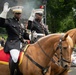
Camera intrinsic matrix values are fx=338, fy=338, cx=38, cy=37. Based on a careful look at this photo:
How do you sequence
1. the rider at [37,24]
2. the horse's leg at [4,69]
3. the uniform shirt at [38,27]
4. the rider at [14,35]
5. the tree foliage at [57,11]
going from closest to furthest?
the rider at [14,35]
the horse's leg at [4,69]
the rider at [37,24]
the uniform shirt at [38,27]
the tree foliage at [57,11]

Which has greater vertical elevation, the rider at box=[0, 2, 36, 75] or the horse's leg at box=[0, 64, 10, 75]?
the rider at box=[0, 2, 36, 75]

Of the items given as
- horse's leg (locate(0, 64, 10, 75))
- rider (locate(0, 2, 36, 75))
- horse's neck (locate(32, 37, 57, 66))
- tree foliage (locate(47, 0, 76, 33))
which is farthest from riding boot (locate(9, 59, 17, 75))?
tree foliage (locate(47, 0, 76, 33))

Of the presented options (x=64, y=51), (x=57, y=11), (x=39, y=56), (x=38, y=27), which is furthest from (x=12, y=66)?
(x=57, y=11)

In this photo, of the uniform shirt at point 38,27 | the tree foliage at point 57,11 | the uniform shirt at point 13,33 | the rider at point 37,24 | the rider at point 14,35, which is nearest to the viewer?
the rider at point 14,35

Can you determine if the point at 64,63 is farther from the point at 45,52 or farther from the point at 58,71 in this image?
the point at 58,71

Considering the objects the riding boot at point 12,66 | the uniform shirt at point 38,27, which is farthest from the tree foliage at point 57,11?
the riding boot at point 12,66

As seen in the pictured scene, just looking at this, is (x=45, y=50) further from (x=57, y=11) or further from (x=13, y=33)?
(x=57, y=11)

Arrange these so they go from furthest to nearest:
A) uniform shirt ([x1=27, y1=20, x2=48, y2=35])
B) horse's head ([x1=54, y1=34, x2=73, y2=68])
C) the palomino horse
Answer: uniform shirt ([x1=27, y1=20, x2=48, y2=35]) < the palomino horse < horse's head ([x1=54, y1=34, x2=73, y2=68])

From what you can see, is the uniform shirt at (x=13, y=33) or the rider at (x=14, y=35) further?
the uniform shirt at (x=13, y=33)

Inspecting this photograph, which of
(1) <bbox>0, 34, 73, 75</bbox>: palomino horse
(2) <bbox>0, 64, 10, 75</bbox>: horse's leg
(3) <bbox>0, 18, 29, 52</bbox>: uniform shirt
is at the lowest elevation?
(2) <bbox>0, 64, 10, 75</bbox>: horse's leg

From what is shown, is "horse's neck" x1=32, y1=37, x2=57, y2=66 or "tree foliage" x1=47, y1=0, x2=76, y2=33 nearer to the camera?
"horse's neck" x1=32, y1=37, x2=57, y2=66

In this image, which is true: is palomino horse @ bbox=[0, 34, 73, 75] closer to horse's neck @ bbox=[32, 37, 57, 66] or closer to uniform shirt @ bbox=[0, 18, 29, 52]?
horse's neck @ bbox=[32, 37, 57, 66]

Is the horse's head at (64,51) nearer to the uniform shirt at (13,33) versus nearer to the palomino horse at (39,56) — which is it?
the palomino horse at (39,56)

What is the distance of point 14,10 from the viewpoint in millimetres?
8672
